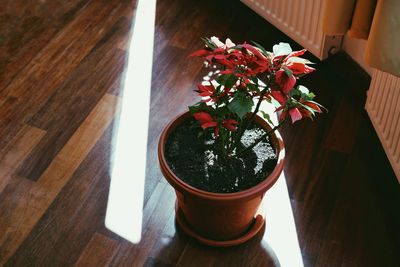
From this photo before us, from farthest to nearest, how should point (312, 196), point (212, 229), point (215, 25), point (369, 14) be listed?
point (215, 25) < point (312, 196) < point (212, 229) < point (369, 14)

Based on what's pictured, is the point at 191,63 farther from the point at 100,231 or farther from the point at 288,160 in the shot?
the point at 100,231

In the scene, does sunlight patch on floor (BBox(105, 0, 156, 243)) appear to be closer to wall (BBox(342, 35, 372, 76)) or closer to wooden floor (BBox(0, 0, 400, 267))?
wooden floor (BBox(0, 0, 400, 267))

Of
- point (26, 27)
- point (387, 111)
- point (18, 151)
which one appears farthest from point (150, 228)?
point (26, 27)

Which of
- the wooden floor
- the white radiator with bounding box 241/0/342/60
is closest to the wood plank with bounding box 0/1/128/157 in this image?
the wooden floor

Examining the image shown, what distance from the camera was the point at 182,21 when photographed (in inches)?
110

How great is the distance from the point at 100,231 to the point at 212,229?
374 millimetres

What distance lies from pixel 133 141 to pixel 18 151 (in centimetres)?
42

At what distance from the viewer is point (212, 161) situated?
6.12 ft

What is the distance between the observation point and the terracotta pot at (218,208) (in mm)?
1761

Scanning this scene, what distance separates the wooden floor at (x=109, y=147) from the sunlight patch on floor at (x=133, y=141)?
27 millimetres

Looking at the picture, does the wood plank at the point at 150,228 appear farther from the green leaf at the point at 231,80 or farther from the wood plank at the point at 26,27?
the wood plank at the point at 26,27

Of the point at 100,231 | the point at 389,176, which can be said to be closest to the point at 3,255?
the point at 100,231

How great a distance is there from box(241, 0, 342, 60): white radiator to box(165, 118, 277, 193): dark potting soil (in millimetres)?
625

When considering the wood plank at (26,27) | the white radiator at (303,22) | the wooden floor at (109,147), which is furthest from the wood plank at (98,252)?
the white radiator at (303,22)
